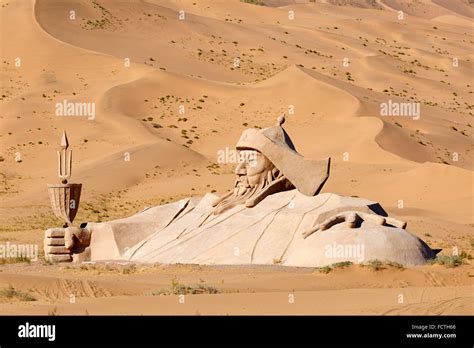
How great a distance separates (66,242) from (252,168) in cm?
426

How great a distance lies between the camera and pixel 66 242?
86.4ft

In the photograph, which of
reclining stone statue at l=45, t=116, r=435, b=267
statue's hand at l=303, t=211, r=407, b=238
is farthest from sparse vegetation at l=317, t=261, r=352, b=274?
statue's hand at l=303, t=211, r=407, b=238

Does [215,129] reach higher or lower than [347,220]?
higher

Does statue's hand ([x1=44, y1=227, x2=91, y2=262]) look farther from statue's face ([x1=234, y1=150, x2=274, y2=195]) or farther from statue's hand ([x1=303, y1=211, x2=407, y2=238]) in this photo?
statue's hand ([x1=303, y1=211, x2=407, y2=238])

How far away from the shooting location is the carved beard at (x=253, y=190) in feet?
80.7

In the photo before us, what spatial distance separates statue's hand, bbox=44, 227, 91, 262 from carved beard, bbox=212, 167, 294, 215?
291 cm

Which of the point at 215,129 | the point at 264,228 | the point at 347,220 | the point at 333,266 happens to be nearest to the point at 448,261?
the point at 347,220

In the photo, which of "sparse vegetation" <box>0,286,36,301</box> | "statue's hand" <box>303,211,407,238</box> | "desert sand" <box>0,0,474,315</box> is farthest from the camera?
"statue's hand" <box>303,211,407,238</box>

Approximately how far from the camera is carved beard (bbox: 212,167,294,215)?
968 inches

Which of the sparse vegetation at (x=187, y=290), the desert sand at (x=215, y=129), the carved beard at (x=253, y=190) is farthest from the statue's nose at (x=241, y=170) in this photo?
the sparse vegetation at (x=187, y=290)

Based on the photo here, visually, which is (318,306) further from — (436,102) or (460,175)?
(436,102)

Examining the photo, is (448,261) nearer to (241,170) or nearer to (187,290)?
(241,170)
